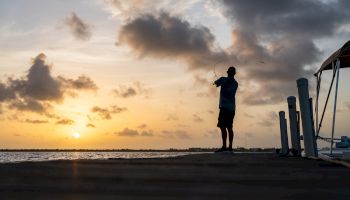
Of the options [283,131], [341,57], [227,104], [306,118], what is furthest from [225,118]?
[283,131]

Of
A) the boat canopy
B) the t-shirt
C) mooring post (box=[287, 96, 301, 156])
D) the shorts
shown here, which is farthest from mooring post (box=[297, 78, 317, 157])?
mooring post (box=[287, 96, 301, 156])

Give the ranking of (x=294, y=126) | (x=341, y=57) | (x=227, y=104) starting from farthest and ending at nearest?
1. (x=294, y=126)
2. (x=341, y=57)
3. (x=227, y=104)

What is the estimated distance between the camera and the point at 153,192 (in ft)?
10.4

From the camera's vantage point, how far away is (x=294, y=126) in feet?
47.6

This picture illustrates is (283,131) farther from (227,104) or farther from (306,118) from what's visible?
(306,118)

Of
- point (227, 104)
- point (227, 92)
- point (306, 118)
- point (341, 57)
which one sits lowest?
point (306, 118)

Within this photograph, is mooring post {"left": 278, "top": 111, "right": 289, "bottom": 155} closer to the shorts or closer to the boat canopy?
the boat canopy

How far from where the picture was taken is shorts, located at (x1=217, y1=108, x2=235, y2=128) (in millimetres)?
12664

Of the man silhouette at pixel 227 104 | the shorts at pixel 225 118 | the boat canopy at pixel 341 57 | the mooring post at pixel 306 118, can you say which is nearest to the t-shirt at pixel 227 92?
the man silhouette at pixel 227 104

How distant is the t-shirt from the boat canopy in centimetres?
297

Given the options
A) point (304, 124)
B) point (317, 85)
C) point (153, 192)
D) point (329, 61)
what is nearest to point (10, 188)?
point (153, 192)

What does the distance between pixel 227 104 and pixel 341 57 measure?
13.4 feet

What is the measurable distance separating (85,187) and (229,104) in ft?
31.8

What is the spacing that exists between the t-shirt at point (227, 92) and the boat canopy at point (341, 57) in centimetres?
297
